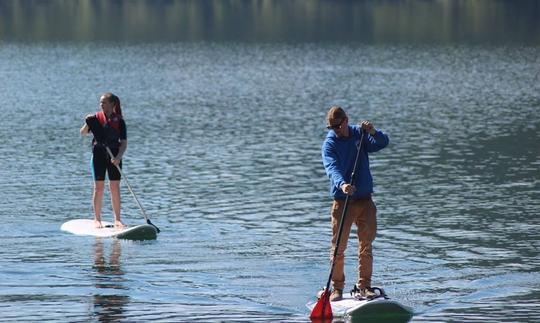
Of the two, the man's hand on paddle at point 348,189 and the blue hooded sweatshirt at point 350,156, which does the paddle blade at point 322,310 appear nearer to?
the blue hooded sweatshirt at point 350,156

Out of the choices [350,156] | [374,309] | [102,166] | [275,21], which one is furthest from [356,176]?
[275,21]

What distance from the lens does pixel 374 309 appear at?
16969 millimetres

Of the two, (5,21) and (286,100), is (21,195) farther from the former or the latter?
(5,21)

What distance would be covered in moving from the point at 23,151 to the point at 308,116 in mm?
14667

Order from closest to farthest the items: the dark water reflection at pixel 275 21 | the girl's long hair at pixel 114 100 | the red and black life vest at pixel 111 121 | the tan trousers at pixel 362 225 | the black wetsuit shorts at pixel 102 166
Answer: the tan trousers at pixel 362 225 → the girl's long hair at pixel 114 100 → the red and black life vest at pixel 111 121 → the black wetsuit shorts at pixel 102 166 → the dark water reflection at pixel 275 21

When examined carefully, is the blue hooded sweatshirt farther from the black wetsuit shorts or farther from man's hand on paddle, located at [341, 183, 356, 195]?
the black wetsuit shorts

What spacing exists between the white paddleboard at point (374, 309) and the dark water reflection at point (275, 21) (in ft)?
265

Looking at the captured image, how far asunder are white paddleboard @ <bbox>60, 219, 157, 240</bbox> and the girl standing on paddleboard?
203mm

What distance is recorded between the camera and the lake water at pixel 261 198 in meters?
18.6


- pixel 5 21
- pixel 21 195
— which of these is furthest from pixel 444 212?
pixel 5 21

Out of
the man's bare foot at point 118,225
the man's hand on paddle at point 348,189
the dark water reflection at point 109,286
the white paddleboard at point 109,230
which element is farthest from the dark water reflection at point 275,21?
the man's hand on paddle at point 348,189

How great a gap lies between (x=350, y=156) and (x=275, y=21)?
373ft

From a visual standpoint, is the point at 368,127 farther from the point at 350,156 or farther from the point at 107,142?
the point at 107,142

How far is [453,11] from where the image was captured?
455 ft
